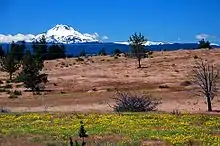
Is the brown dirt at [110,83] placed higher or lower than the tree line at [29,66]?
lower

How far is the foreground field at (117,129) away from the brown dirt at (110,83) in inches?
504

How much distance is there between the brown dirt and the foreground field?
1279 centimetres

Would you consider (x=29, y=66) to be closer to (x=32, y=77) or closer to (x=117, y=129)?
(x=32, y=77)

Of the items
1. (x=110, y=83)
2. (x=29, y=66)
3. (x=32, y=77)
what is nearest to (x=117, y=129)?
(x=32, y=77)

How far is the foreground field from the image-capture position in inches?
745

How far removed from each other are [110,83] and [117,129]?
43577 millimetres

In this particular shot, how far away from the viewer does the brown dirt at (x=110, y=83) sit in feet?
152

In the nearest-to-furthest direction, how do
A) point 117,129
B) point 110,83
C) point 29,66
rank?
point 117,129 < point 29,66 < point 110,83

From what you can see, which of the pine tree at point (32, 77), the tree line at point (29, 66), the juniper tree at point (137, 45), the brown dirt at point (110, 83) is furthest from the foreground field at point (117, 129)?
the juniper tree at point (137, 45)

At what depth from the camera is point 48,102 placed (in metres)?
49.4

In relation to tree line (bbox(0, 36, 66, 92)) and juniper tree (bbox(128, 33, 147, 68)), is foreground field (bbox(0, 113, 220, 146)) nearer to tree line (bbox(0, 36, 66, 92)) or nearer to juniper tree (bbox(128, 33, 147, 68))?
tree line (bbox(0, 36, 66, 92))

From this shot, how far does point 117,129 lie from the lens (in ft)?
74.6

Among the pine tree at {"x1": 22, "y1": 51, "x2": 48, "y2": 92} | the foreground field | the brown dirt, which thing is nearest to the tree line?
the pine tree at {"x1": 22, "y1": 51, "x2": 48, "y2": 92}

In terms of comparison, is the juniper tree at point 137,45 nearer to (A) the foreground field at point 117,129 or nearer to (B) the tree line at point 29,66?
(B) the tree line at point 29,66
